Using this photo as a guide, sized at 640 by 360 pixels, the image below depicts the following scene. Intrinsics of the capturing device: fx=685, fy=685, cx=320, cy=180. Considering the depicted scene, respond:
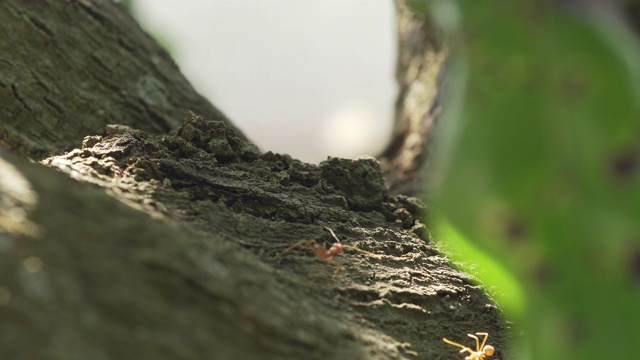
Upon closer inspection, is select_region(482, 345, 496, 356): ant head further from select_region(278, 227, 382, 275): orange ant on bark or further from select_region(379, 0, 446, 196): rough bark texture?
select_region(379, 0, 446, 196): rough bark texture

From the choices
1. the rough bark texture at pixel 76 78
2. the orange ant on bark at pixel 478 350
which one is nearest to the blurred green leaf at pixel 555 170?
the orange ant on bark at pixel 478 350

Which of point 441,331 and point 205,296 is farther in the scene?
Result: point 441,331

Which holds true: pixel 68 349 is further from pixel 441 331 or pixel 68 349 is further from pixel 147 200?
pixel 441 331

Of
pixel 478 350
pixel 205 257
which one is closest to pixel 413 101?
pixel 478 350

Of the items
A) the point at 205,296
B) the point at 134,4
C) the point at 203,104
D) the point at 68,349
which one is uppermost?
the point at 134,4

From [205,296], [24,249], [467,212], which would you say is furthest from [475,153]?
[24,249]

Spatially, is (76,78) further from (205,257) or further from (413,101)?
(413,101)
